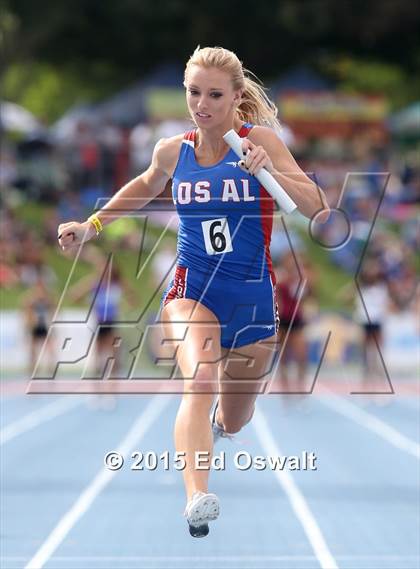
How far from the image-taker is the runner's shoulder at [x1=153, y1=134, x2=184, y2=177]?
274 inches

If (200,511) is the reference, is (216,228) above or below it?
above

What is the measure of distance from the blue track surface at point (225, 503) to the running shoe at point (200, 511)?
2.68 metres

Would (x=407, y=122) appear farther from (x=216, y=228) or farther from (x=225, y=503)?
(x=216, y=228)

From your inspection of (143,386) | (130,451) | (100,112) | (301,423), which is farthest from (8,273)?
(130,451)

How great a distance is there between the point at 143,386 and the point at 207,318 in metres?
18.4

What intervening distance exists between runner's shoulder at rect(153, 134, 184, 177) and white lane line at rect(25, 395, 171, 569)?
296 centimetres

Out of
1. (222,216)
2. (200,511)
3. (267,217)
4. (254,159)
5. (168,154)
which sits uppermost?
(168,154)

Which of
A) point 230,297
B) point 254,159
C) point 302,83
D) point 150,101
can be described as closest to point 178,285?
point 230,297

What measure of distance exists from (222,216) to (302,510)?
16.0 feet

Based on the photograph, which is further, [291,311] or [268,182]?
[291,311]

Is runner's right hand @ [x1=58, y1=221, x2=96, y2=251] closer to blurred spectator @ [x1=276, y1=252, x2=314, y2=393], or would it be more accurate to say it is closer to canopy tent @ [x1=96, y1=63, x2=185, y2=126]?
blurred spectator @ [x1=276, y1=252, x2=314, y2=393]

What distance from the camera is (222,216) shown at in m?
6.79

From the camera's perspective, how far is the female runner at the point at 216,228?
21.4ft

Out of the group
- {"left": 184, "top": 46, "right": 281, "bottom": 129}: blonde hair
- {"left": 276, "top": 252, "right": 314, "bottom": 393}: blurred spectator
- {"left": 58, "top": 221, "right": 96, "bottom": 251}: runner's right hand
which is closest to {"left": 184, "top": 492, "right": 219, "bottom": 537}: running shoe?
{"left": 58, "top": 221, "right": 96, "bottom": 251}: runner's right hand
